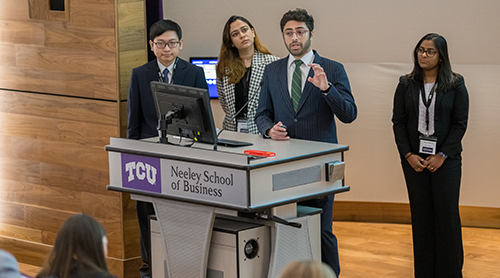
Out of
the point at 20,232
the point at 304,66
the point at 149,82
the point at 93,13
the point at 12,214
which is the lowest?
the point at 20,232

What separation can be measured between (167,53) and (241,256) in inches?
56.3

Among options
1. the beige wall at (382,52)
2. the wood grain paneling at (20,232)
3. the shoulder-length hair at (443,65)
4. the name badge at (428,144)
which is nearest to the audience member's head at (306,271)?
the name badge at (428,144)

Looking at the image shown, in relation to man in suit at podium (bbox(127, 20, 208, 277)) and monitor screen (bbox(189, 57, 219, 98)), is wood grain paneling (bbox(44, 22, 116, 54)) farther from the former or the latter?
monitor screen (bbox(189, 57, 219, 98))

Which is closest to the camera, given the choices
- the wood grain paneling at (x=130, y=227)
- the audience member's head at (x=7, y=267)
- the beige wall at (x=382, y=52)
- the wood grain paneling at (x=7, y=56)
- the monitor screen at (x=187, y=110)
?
the audience member's head at (x=7, y=267)

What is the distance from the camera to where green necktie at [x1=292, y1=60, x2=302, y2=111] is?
369 cm

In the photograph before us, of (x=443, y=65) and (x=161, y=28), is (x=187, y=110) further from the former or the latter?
(x=443, y=65)

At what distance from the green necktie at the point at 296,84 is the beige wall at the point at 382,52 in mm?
2189

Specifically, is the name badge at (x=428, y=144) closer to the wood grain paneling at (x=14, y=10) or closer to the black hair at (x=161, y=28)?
the black hair at (x=161, y=28)

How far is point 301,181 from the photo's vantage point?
10.2ft

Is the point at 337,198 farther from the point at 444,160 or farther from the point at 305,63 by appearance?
the point at 305,63

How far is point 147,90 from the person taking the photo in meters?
4.11

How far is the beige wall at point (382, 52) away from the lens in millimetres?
5445

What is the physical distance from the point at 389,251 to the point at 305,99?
1.92m


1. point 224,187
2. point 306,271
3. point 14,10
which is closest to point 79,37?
point 14,10
